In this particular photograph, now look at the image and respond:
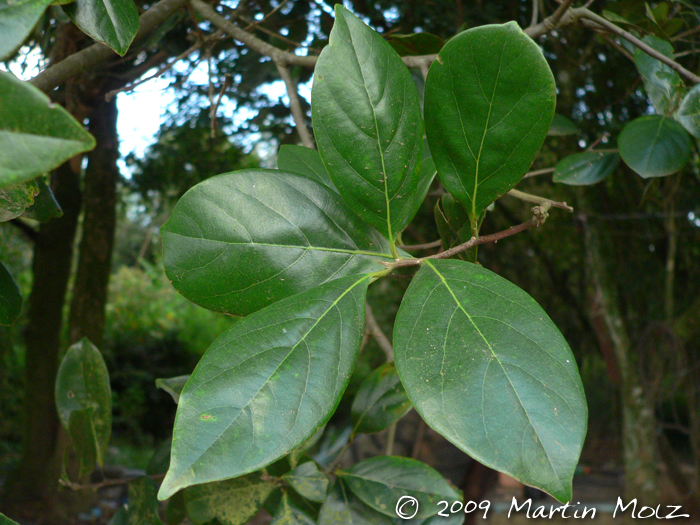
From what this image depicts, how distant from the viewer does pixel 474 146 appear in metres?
0.43

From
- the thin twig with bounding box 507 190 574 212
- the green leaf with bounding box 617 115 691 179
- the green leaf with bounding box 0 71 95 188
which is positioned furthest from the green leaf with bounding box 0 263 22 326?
the green leaf with bounding box 617 115 691 179

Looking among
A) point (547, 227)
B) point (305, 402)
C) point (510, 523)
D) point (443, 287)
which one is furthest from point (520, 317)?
point (510, 523)

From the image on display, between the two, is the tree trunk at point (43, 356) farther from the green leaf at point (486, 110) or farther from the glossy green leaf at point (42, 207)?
the green leaf at point (486, 110)

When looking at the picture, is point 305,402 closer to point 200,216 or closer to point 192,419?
point 192,419

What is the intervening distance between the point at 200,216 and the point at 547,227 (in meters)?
3.16

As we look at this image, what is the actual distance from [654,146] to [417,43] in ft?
1.33

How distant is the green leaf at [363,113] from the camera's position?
42 centimetres

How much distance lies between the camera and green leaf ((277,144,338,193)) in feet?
1.97

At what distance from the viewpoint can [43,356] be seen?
3.32 metres

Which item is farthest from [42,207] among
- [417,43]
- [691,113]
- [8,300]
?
[691,113]

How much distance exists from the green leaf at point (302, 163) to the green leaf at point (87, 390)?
0.36 m

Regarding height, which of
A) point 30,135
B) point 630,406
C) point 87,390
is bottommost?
point 630,406

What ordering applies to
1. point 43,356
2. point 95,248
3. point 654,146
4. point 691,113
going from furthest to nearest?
point 43,356, point 95,248, point 654,146, point 691,113

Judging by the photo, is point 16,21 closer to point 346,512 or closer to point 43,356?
point 346,512
